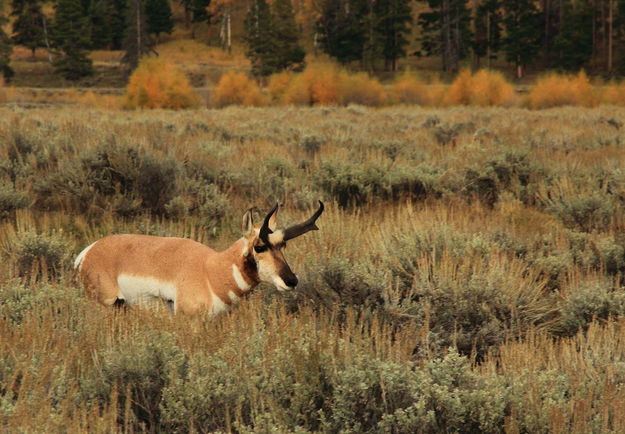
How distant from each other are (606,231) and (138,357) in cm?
548

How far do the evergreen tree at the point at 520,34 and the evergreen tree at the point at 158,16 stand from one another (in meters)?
40.4

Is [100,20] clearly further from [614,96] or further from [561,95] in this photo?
[614,96]

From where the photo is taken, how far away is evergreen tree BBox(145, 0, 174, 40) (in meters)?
80.3

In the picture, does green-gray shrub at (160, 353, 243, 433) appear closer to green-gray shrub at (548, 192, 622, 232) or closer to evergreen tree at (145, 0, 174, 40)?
green-gray shrub at (548, 192, 622, 232)

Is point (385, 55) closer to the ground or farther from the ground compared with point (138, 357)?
farther from the ground

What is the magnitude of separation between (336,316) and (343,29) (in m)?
68.8

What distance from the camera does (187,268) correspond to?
466 centimetres

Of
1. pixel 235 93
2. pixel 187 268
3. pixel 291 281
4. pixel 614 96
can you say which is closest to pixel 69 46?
pixel 235 93

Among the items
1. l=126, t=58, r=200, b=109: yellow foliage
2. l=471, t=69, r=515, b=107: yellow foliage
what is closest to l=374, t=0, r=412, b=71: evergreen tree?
l=471, t=69, r=515, b=107: yellow foliage

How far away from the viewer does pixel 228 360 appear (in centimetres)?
318

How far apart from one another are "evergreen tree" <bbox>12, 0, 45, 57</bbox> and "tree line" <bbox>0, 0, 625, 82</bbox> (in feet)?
0.36

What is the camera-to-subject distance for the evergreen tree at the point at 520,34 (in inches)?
2485

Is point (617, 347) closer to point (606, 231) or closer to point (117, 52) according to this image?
point (606, 231)

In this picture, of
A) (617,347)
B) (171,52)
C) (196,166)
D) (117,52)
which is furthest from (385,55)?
(617,347)
